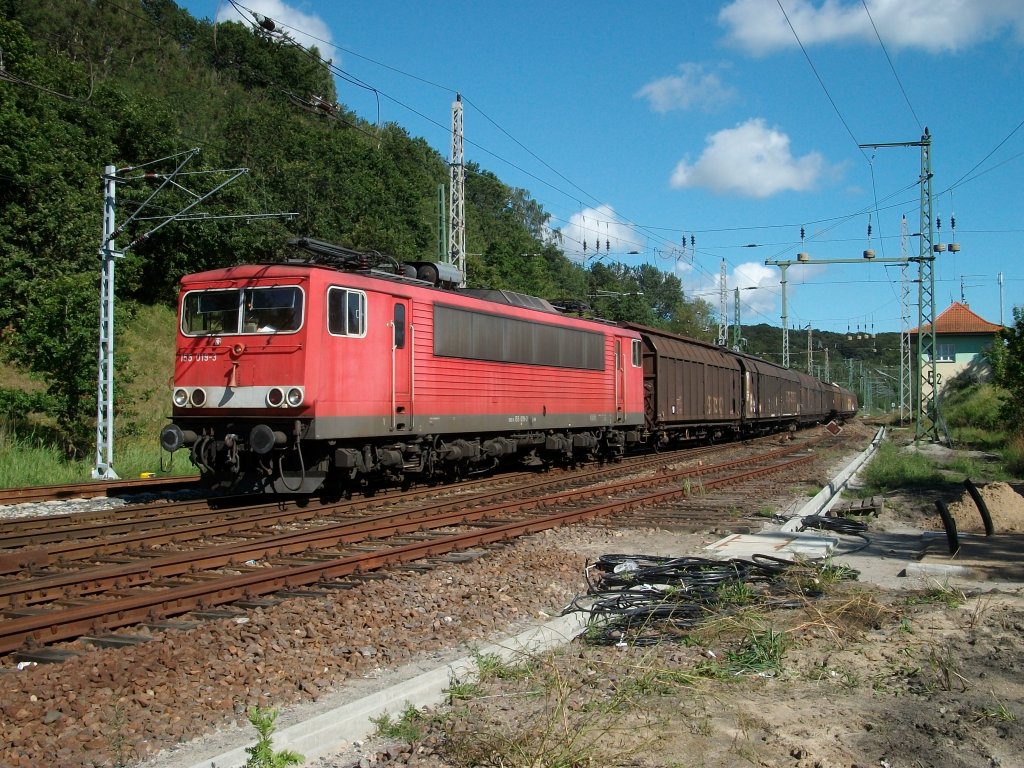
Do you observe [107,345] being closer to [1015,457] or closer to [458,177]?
Answer: [458,177]

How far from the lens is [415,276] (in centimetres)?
1570

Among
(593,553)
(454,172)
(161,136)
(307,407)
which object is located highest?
(161,136)

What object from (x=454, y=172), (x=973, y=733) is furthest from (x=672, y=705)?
(x=454, y=172)

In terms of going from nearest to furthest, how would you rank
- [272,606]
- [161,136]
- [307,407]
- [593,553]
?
[272,606] < [593,553] < [307,407] < [161,136]

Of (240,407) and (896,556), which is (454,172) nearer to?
(240,407)

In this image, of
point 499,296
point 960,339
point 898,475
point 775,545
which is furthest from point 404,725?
point 960,339

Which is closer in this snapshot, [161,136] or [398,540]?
[398,540]

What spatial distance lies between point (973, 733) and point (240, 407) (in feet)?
33.6

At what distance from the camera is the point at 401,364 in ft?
44.0

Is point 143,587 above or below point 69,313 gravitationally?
below

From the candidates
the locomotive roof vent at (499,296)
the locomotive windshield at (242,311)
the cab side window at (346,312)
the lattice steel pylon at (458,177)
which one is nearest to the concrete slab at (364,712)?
the cab side window at (346,312)

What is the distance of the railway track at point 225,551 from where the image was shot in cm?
642

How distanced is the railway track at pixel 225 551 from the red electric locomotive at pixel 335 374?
810 millimetres

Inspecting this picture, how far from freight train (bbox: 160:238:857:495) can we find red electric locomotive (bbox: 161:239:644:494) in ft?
0.08
